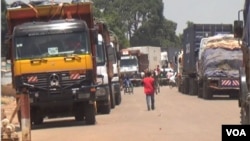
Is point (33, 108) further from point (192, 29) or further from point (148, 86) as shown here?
point (192, 29)

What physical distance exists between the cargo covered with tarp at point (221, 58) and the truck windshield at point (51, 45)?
49.0 feet

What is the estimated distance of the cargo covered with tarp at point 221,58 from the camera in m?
35.0

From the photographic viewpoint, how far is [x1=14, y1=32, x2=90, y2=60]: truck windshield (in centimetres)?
2106

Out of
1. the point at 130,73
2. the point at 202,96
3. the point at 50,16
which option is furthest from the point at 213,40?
the point at 130,73

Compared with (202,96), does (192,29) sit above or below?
above

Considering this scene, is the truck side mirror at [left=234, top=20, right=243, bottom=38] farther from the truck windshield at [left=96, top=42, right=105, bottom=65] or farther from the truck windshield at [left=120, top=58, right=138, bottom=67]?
the truck windshield at [left=120, top=58, right=138, bottom=67]

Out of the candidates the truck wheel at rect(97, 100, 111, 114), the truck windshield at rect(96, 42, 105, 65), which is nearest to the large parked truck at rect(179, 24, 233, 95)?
the truck wheel at rect(97, 100, 111, 114)

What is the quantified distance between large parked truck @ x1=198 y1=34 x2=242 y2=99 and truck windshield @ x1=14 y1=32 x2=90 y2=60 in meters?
14.7

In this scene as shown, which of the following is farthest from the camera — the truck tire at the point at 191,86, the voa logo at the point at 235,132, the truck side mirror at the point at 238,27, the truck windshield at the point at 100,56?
the truck tire at the point at 191,86

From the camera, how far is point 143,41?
395 ft

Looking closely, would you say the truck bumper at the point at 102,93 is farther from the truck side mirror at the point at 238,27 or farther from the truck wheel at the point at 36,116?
the truck side mirror at the point at 238,27

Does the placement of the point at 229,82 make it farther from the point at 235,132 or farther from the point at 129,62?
the point at 129,62

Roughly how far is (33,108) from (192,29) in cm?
2111

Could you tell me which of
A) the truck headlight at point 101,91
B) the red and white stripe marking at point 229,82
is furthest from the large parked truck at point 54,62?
the red and white stripe marking at point 229,82
